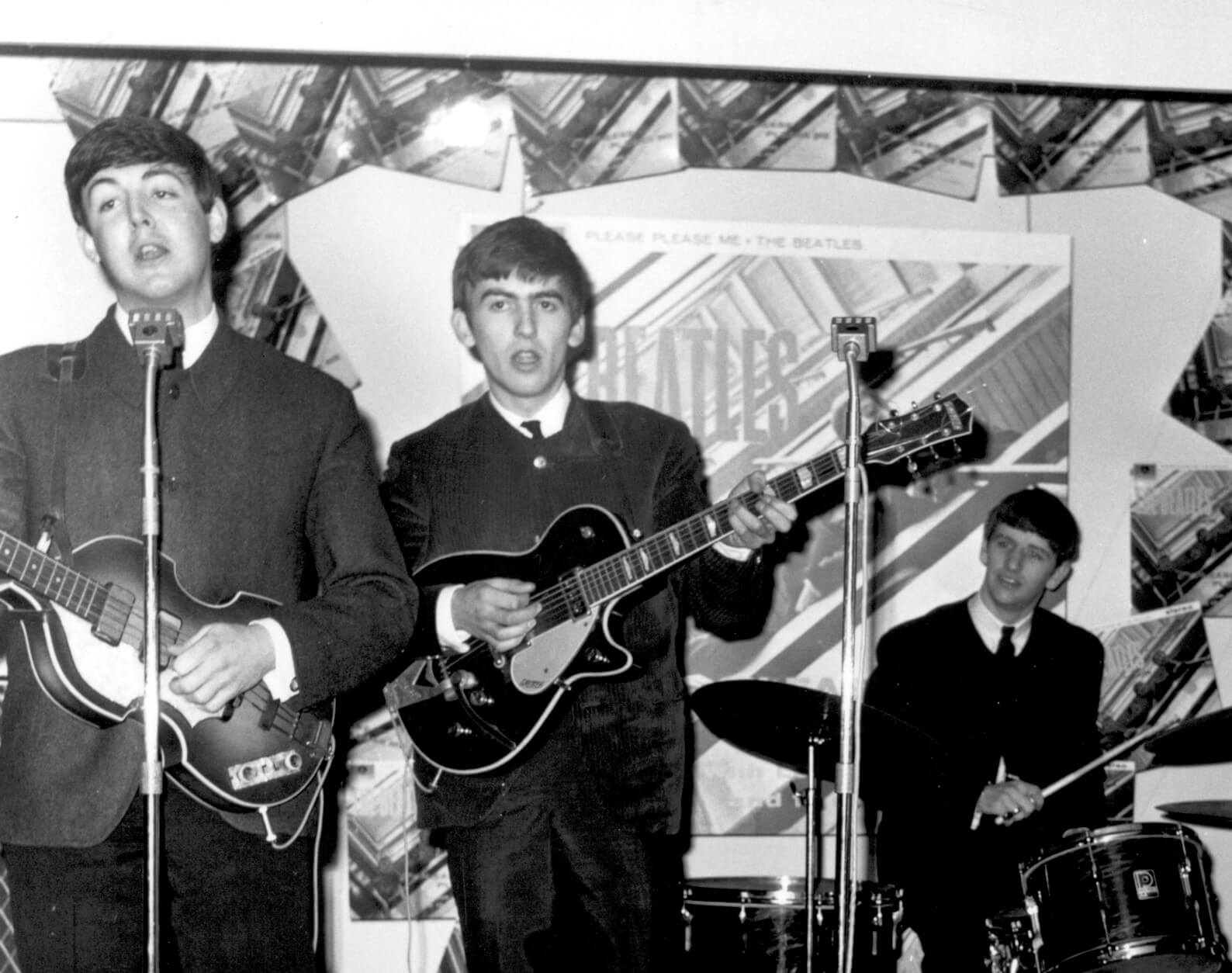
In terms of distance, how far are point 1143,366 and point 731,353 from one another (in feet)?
3.61

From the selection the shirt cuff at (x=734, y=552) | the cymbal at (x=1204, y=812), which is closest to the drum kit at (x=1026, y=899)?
the cymbal at (x=1204, y=812)

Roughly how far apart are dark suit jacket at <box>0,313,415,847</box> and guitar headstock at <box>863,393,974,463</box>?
3.37 ft

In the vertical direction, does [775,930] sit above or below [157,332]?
below

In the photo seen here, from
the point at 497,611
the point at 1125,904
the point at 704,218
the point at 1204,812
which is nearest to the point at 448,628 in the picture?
the point at 497,611

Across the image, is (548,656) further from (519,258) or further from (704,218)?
(704,218)

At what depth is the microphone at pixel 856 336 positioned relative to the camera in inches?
93.2

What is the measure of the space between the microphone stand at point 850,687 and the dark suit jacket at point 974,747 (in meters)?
0.62

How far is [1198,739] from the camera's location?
282cm

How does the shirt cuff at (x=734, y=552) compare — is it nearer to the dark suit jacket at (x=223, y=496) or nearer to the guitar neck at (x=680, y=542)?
the guitar neck at (x=680, y=542)

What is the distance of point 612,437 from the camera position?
2971 millimetres

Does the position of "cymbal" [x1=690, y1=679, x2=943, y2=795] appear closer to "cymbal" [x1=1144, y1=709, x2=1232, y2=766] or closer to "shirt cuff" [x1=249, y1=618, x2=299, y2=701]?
"cymbal" [x1=1144, y1=709, x2=1232, y2=766]

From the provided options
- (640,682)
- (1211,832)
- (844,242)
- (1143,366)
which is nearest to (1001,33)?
(844,242)

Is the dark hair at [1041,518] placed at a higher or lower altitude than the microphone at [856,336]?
lower

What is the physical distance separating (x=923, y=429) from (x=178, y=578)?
1.47m
